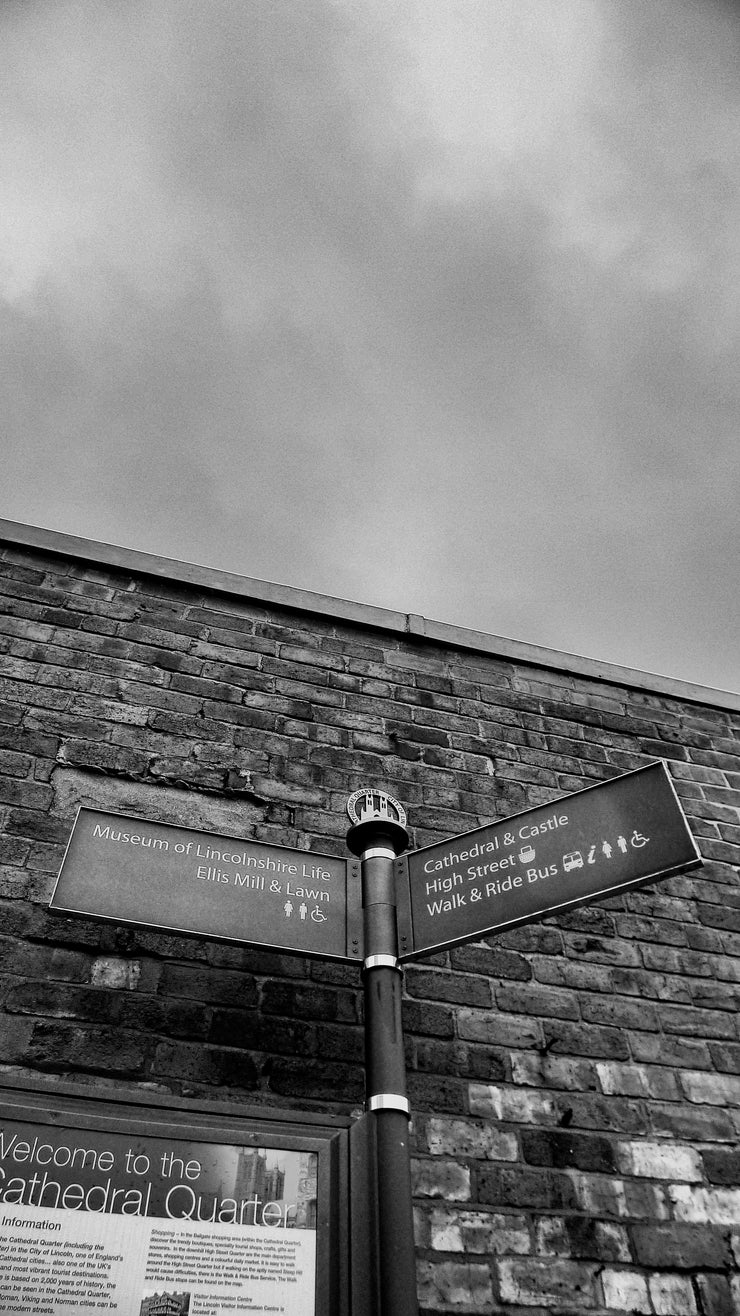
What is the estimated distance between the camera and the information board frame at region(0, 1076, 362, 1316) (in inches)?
63.7

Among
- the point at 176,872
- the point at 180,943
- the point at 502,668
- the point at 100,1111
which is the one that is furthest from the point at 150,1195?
the point at 502,668

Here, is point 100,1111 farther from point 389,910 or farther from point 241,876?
point 389,910

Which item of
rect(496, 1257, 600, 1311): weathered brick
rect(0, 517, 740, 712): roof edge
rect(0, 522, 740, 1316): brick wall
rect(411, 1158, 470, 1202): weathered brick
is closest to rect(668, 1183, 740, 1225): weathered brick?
rect(0, 522, 740, 1316): brick wall

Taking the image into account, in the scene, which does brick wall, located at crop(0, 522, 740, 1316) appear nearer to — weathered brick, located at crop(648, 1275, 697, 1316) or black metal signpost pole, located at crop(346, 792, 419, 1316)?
weathered brick, located at crop(648, 1275, 697, 1316)

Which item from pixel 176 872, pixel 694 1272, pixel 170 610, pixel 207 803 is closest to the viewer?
pixel 176 872

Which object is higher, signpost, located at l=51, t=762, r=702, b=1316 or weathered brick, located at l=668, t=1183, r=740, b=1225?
signpost, located at l=51, t=762, r=702, b=1316

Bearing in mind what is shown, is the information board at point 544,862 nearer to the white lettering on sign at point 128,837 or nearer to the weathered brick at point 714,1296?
the white lettering on sign at point 128,837

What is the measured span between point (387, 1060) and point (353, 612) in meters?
2.27

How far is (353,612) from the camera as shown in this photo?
3887 mm

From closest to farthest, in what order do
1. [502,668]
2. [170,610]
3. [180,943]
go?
[180,943], [170,610], [502,668]

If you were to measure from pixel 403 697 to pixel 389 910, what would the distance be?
1634 millimetres

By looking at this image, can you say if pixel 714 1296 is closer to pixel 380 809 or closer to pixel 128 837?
pixel 380 809

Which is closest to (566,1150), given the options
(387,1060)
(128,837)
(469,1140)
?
(469,1140)

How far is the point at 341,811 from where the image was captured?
314cm
